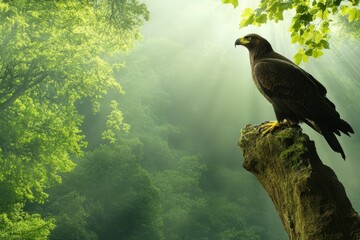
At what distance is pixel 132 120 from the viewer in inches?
2479

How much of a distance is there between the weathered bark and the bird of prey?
0.24 m

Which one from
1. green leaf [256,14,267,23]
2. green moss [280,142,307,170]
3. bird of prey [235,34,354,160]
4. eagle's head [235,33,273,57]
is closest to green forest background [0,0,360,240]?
eagle's head [235,33,273,57]

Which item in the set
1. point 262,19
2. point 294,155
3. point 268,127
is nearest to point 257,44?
point 262,19

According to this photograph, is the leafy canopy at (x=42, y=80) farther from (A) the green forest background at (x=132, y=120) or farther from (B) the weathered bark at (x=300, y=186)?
(B) the weathered bark at (x=300, y=186)

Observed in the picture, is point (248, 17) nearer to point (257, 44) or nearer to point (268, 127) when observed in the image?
point (257, 44)

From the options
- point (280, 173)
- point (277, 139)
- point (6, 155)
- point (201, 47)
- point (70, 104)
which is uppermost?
point (201, 47)

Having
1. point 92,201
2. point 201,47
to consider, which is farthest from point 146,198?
point 201,47

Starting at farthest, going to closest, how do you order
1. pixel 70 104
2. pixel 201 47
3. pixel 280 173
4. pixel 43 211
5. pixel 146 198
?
pixel 201 47, pixel 146 198, pixel 43 211, pixel 70 104, pixel 280 173

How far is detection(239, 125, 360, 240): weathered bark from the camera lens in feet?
9.65

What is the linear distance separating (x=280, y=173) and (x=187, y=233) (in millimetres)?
46826

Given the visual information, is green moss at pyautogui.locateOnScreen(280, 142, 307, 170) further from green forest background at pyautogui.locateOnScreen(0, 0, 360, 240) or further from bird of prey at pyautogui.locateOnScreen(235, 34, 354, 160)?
green forest background at pyautogui.locateOnScreen(0, 0, 360, 240)

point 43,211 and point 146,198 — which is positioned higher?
point 146,198

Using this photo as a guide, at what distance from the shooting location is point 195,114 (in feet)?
267

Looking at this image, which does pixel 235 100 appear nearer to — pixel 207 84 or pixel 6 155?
pixel 207 84
